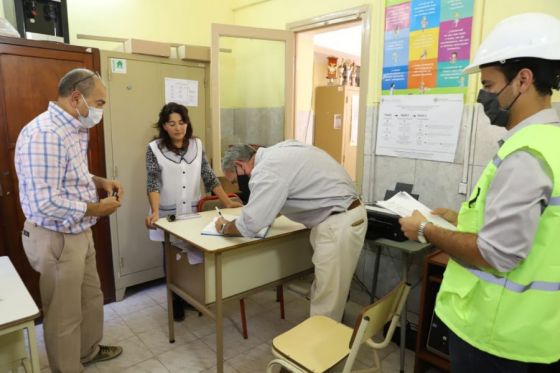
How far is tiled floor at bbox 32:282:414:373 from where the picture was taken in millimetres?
2270

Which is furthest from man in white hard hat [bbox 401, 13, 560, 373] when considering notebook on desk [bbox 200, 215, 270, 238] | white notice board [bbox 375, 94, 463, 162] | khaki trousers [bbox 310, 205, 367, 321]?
white notice board [bbox 375, 94, 463, 162]

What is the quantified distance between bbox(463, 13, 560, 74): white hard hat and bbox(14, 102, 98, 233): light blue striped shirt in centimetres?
176

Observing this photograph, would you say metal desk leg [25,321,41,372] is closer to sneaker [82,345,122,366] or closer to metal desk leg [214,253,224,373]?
metal desk leg [214,253,224,373]

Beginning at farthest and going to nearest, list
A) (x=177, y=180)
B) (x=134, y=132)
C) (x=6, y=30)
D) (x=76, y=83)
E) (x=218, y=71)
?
(x=218, y=71)
(x=134, y=132)
(x=177, y=180)
(x=6, y=30)
(x=76, y=83)

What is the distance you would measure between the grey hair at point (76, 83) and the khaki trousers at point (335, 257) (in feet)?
4.54

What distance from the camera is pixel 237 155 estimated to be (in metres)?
2.03

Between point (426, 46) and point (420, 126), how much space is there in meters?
0.53

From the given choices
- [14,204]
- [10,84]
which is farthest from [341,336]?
[10,84]

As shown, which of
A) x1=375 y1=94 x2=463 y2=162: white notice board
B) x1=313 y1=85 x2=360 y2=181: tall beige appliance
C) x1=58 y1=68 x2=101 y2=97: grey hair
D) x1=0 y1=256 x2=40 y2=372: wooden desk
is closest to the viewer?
x1=0 y1=256 x2=40 y2=372: wooden desk

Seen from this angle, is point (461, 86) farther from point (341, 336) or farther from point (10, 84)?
point (10, 84)

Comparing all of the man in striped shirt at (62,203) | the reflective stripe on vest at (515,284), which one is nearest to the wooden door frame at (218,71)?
the man in striped shirt at (62,203)

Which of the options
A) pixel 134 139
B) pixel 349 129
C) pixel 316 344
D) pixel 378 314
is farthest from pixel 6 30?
pixel 349 129

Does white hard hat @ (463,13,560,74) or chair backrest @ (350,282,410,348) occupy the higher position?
white hard hat @ (463,13,560,74)

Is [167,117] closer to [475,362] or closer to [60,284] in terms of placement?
[60,284]
